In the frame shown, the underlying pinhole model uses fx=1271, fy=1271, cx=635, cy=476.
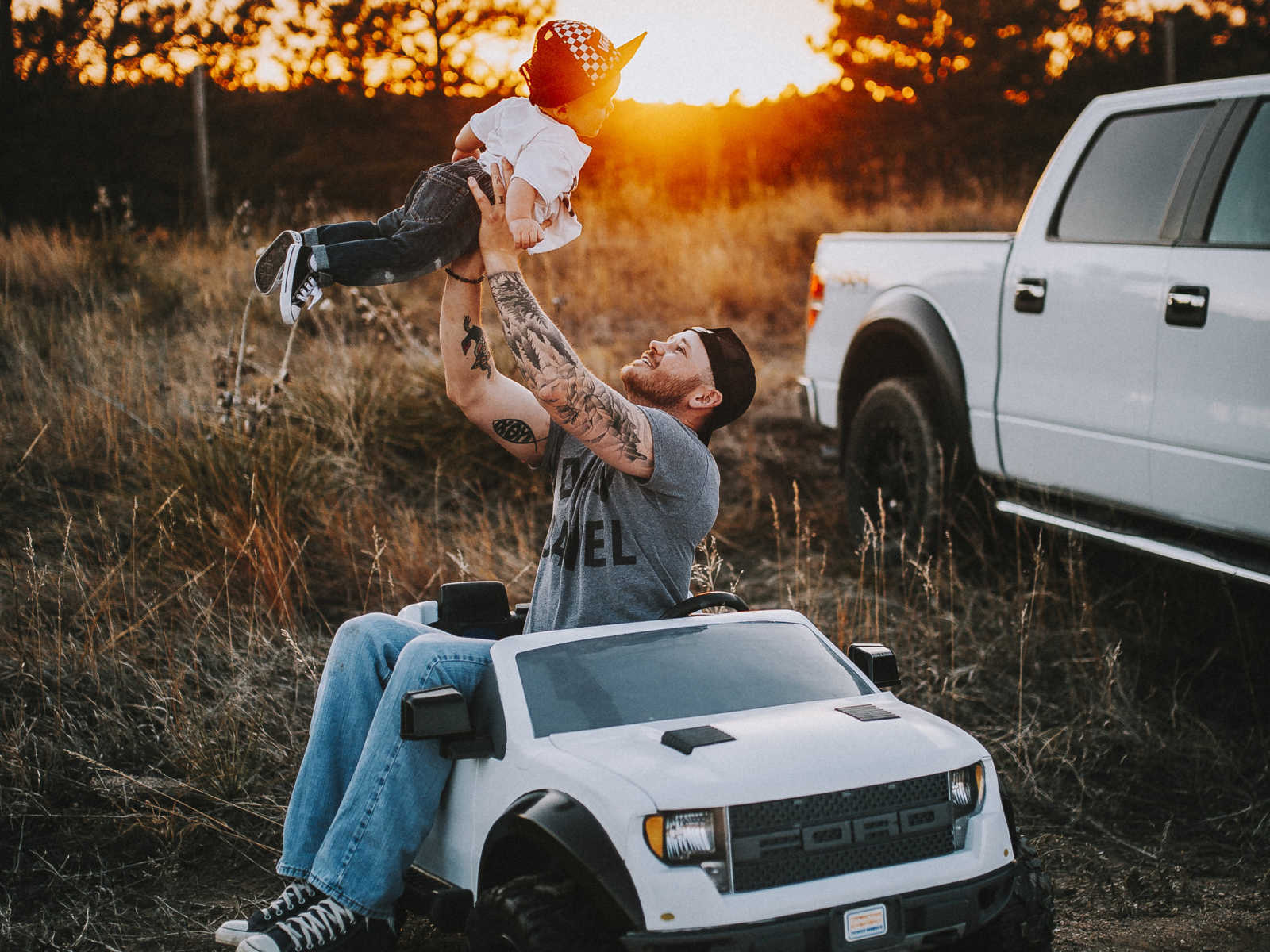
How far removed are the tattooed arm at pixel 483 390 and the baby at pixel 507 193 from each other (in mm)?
167

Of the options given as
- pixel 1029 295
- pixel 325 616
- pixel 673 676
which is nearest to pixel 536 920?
pixel 673 676

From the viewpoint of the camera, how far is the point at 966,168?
891 inches

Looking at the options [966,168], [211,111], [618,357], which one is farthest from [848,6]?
[618,357]

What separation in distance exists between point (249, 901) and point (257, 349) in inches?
212

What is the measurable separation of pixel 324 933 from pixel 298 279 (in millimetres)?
1593

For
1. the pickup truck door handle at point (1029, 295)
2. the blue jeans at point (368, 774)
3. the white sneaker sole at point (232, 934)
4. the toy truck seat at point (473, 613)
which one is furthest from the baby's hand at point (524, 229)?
the pickup truck door handle at point (1029, 295)

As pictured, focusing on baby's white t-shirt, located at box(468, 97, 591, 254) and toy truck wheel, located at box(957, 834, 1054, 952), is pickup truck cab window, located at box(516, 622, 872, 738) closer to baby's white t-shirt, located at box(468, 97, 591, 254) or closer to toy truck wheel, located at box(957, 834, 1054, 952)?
toy truck wheel, located at box(957, 834, 1054, 952)

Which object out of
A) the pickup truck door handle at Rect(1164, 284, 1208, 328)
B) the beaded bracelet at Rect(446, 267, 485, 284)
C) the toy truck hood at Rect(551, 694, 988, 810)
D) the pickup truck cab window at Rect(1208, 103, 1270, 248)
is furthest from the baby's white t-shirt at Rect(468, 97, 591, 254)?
the pickup truck cab window at Rect(1208, 103, 1270, 248)

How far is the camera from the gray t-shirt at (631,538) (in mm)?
2832

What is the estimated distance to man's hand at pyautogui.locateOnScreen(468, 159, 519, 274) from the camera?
2.98m

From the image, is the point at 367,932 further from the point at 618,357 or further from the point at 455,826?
the point at 618,357

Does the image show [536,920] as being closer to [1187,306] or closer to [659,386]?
[659,386]

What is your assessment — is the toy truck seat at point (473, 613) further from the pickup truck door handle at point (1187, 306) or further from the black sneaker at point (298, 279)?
the pickup truck door handle at point (1187, 306)

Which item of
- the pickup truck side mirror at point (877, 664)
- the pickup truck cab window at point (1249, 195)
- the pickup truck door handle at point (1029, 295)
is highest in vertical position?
the pickup truck cab window at point (1249, 195)
